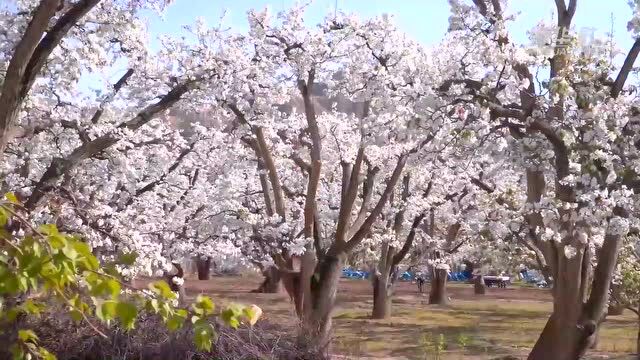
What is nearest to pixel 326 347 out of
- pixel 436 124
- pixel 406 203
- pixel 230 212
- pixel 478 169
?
pixel 436 124

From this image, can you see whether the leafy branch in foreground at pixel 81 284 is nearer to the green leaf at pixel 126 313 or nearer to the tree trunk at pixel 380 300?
the green leaf at pixel 126 313

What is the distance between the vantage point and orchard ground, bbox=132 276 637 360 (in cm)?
1817

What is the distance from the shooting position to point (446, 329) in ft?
83.5

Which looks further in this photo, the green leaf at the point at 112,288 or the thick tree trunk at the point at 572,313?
the thick tree trunk at the point at 572,313

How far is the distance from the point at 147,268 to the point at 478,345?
36.7ft

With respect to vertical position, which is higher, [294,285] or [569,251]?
[569,251]

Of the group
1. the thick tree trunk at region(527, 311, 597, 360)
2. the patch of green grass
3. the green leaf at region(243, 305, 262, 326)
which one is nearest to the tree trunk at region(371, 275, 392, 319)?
the patch of green grass

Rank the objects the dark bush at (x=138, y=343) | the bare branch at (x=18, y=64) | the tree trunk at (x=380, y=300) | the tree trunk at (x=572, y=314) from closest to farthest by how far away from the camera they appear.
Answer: the bare branch at (x=18, y=64) < the dark bush at (x=138, y=343) < the tree trunk at (x=572, y=314) < the tree trunk at (x=380, y=300)

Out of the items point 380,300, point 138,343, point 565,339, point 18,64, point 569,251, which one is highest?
point 18,64

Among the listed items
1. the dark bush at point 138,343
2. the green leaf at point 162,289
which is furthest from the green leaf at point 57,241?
the dark bush at point 138,343

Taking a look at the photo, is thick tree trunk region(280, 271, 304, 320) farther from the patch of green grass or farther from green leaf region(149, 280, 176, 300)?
green leaf region(149, 280, 176, 300)

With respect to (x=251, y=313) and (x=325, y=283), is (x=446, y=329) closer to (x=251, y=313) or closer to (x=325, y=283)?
(x=325, y=283)

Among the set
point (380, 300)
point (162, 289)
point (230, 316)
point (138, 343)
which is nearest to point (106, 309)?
point (162, 289)

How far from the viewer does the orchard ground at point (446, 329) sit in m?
18.2
